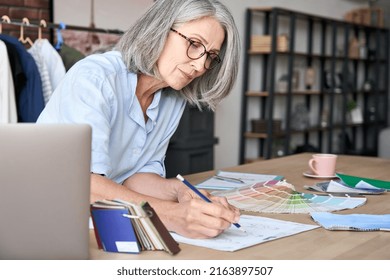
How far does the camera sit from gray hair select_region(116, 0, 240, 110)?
173 cm

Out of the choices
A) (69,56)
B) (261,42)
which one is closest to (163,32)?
(69,56)

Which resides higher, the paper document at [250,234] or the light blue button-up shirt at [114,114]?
the light blue button-up shirt at [114,114]

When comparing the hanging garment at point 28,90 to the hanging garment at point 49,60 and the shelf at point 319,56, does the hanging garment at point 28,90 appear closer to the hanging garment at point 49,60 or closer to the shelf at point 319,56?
the hanging garment at point 49,60

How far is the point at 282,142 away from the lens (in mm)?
6469

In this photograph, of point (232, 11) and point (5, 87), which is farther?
point (232, 11)

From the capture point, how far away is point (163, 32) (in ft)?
5.69

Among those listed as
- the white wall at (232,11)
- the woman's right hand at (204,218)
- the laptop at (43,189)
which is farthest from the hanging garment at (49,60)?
the laptop at (43,189)

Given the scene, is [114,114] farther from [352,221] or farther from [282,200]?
[352,221]

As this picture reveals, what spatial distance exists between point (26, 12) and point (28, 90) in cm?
91

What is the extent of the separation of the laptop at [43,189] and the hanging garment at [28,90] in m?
2.38

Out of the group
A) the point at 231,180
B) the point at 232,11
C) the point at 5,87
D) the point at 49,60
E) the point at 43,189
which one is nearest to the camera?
the point at 43,189

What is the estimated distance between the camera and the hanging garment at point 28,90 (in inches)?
131

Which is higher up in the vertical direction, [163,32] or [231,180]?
[163,32]

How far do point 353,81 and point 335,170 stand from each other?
578 centimetres
